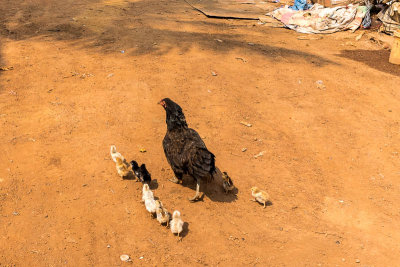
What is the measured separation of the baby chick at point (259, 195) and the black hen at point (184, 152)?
2.46 feet

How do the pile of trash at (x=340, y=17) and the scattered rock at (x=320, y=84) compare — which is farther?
the pile of trash at (x=340, y=17)

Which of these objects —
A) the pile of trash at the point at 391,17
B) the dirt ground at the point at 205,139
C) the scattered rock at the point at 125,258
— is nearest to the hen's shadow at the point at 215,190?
the dirt ground at the point at 205,139

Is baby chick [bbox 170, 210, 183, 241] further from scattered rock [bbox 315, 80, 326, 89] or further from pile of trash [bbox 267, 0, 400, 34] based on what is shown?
pile of trash [bbox 267, 0, 400, 34]

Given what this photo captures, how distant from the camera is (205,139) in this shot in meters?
7.83

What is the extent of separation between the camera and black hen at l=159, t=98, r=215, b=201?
6020 millimetres

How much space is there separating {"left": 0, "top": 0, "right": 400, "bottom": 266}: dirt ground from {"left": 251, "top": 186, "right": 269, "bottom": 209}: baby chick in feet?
0.57

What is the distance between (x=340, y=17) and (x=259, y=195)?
1095 cm

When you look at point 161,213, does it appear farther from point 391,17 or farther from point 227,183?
point 391,17

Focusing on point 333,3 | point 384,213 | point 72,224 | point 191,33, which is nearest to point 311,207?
point 384,213

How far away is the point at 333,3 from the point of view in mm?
15375

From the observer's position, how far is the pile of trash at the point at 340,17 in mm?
14449

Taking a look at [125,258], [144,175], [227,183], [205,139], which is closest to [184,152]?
[144,175]

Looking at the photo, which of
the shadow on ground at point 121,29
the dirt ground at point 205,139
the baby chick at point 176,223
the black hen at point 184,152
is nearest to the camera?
the baby chick at point 176,223

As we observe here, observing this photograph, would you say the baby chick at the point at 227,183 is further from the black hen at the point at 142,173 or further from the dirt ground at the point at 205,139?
the black hen at the point at 142,173
